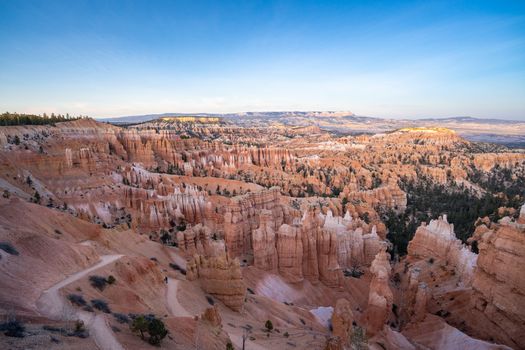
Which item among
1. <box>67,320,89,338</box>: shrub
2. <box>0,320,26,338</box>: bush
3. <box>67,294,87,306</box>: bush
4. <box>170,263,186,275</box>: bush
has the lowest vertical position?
<box>170,263,186,275</box>: bush

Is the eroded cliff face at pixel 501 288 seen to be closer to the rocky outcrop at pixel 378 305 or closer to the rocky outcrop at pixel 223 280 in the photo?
the rocky outcrop at pixel 378 305

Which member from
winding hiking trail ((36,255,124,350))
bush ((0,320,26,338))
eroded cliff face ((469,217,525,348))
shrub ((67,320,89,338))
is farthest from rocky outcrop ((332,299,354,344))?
bush ((0,320,26,338))

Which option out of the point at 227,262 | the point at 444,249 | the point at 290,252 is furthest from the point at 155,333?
the point at 444,249

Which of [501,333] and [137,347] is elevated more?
[137,347]

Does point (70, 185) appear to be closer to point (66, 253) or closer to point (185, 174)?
point (185, 174)

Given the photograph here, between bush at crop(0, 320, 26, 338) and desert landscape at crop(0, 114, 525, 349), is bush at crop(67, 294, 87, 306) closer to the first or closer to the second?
desert landscape at crop(0, 114, 525, 349)

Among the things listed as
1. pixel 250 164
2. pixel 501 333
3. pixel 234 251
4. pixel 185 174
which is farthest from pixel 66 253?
pixel 250 164
